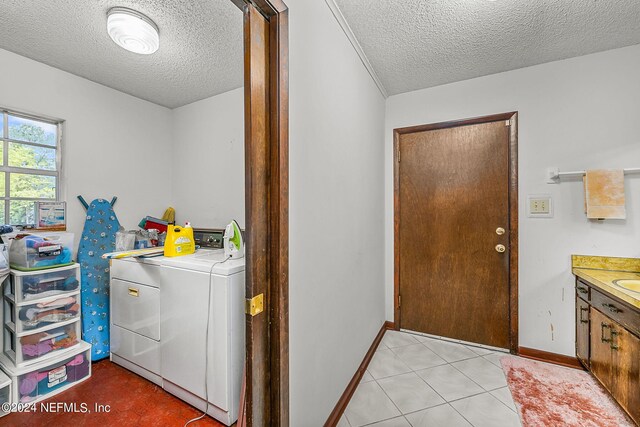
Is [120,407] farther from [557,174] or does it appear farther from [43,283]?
[557,174]

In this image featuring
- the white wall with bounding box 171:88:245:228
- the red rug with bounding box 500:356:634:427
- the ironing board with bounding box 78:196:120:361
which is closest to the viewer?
the red rug with bounding box 500:356:634:427

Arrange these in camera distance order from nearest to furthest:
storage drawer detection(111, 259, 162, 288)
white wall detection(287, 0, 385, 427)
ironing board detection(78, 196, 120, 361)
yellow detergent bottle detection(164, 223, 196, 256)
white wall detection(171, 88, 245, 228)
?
white wall detection(287, 0, 385, 427) → storage drawer detection(111, 259, 162, 288) → yellow detergent bottle detection(164, 223, 196, 256) → ironing board detection(78, 196, 120, 361) → white wall detection(171, 88, 245, 228)

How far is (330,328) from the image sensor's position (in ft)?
4.96

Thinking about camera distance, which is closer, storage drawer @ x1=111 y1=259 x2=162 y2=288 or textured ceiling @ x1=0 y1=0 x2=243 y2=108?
textured ceiling @ x1=0 y1=0 x2=243 y2=108

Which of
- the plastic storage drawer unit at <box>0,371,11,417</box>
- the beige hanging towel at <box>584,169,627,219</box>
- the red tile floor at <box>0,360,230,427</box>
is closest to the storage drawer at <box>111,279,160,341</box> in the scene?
the red tile floor at <box>0,360,230,427</box>

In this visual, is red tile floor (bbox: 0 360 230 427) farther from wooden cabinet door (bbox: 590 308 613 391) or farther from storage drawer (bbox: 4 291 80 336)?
wooden cabinet door (bbox: 590 308 613 391)

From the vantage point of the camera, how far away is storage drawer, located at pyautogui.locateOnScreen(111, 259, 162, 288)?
70.9 inches

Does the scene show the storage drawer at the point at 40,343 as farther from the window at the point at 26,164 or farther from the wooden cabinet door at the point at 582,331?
the wooden cabinet door at the point at 582,331

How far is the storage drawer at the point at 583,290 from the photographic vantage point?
1951 millimetres

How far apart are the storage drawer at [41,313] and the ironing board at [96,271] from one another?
229 millimetres

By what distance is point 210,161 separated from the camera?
2812 mm

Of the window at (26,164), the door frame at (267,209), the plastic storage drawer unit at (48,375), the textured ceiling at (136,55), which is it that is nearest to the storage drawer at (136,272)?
the plastic storage drawer unit at (48,375)

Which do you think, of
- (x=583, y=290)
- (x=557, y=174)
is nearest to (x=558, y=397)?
(x=583, y=290)

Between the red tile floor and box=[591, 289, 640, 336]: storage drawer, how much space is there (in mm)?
2377
